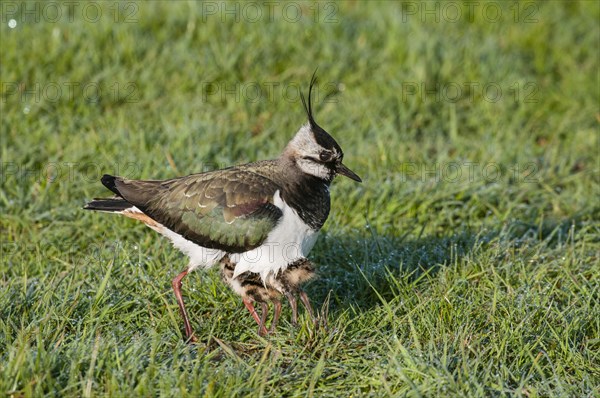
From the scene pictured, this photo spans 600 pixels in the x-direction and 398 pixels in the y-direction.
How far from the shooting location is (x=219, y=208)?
4.65m

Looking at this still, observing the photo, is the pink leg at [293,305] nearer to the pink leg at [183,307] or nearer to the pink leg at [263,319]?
the pink leg at [263,319]

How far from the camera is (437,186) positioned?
620cm

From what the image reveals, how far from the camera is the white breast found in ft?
14.9

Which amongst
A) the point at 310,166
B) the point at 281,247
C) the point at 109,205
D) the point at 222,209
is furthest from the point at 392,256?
the point at 109,205

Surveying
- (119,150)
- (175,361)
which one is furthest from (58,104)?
(175,361)

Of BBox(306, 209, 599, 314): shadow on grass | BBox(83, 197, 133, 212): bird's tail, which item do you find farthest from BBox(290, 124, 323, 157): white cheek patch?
BBox(83, 197, 133, 212): bird's tail

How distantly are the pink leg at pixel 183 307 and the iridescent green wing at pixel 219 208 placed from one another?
228 millimetres

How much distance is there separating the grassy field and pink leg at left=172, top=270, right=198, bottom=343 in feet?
0.24

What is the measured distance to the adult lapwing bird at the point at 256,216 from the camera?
457 centimetres

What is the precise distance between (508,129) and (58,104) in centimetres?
379

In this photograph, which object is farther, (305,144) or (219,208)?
(305,144)

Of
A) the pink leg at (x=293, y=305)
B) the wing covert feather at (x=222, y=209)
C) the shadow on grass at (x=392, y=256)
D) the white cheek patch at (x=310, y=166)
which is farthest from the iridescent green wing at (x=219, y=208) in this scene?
the shadow on grass at (x=392, y=256)

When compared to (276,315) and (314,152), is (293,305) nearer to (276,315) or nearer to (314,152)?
(276,315)

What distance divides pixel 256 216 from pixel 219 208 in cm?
23
